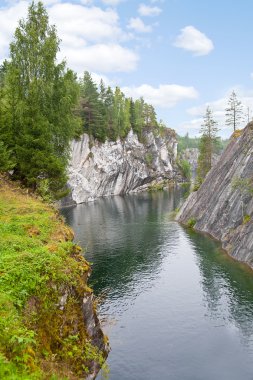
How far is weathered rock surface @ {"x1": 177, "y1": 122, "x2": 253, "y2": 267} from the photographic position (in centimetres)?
5578

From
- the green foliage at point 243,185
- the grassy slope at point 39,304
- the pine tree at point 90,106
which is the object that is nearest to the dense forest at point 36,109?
the grassy slope at point 39,304

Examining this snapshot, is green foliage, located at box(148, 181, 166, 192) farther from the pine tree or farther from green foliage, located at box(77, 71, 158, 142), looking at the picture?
the pine tree

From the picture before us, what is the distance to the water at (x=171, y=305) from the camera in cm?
2761

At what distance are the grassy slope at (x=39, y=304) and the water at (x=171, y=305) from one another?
426cm

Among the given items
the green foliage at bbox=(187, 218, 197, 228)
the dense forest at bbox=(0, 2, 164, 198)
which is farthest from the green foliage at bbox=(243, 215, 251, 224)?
the dense forest at bbox=(0, 2, 164, 198)

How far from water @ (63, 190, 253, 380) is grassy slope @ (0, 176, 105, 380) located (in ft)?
14.0

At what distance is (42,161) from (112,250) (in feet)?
102

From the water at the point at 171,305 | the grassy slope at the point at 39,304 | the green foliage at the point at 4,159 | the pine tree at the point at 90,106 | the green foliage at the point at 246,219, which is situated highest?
the pine tree at the point at 90,106

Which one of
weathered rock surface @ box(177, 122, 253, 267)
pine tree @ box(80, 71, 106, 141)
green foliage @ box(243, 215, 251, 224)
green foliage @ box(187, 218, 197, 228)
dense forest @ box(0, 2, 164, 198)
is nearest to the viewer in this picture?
dense forest @ box(0, 2, 164, 198)

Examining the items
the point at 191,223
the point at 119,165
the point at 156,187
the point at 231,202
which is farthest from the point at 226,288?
the point at 156,187

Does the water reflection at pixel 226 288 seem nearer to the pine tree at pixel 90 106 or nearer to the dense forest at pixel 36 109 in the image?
the dense forest at pixel 36 109

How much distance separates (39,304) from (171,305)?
2598cm

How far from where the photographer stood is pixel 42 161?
30.4 m

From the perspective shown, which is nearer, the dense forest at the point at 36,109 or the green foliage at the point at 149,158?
the dense forest at the point at 36,109
